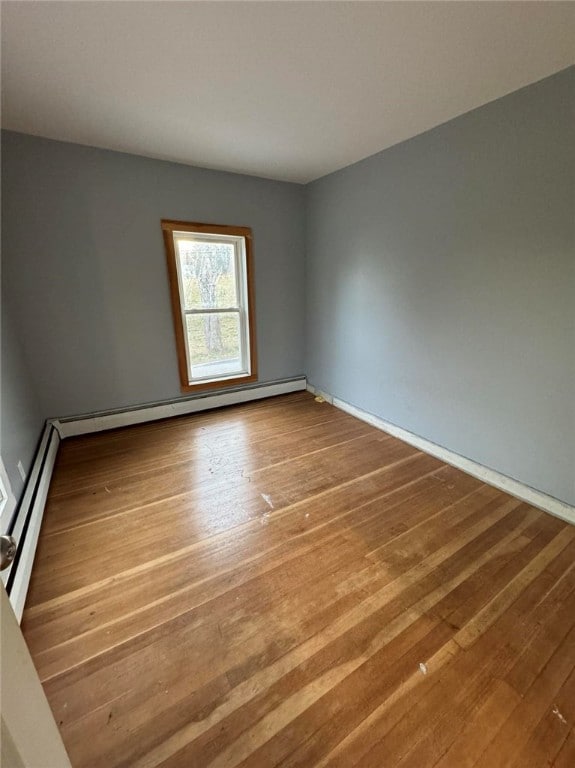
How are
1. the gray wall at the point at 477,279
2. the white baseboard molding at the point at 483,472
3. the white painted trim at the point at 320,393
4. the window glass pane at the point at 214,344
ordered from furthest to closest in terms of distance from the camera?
the white painted trim at the point at 320,393, the window glass pane at the point at 214,344, the white baseboard molding at the point at 483,472, the gray wall at the point at 477,279

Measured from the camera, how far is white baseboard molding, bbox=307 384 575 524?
6.48 feet

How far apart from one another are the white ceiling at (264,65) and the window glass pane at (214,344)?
1.57 meters

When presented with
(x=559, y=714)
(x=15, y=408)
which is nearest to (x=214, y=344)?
(x=15, y=408)

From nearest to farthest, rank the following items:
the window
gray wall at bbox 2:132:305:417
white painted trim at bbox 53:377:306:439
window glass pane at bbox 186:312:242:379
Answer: gray wall at bbox 2:132:305:417
white painted trim at bbox 53:377:306:439
the window
window glass pane at bbox 186:312:242:379

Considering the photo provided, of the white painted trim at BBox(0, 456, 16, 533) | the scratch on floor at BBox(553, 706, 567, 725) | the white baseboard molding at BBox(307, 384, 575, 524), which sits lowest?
the scratch on floor at BBox(553, 706, 567, 725)

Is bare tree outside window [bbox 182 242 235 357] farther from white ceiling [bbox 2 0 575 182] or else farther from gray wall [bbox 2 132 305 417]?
white ceiling [bbox 2 0 575 182]

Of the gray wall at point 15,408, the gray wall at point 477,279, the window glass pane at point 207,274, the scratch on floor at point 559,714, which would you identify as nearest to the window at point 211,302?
the window glass pane at point 207,274

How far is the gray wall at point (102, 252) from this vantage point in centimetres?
249

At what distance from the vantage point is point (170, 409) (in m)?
3.43

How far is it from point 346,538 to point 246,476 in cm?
91

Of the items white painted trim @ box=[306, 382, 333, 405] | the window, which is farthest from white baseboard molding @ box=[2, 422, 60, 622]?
white painted trim @ box=[306, 382, 333, 405]

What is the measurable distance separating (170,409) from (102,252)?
1.60 m

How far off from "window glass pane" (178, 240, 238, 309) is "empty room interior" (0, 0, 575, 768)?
0.08ft

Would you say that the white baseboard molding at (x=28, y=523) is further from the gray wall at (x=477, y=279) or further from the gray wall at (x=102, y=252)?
the gray wall at (x=477, y=279)
